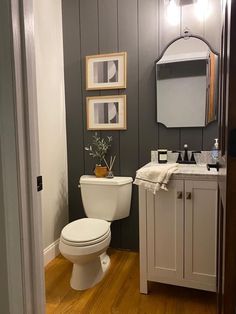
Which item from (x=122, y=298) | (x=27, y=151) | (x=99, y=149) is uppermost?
(x=27, y=151)

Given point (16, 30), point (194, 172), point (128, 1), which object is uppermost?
point (128, 1)

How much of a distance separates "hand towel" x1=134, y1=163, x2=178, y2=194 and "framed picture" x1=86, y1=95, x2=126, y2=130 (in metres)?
0.71

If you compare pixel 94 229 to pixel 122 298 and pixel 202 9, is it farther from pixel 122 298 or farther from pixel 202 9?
pixel 202 9

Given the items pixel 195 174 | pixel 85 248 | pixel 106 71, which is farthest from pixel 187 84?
pixel 85 248

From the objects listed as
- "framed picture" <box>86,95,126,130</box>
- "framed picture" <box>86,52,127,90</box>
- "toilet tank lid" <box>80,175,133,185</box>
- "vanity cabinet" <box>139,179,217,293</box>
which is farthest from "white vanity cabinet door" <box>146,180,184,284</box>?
"framed picture" <box>86,52,127,90</box>

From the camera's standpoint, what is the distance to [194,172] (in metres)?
1.74

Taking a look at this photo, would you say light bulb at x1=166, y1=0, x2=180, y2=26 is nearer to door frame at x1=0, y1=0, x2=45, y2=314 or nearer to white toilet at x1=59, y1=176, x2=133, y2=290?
white toilet at x1=59, y1=176, x2=133, y2=290

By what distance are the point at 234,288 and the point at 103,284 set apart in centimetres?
148

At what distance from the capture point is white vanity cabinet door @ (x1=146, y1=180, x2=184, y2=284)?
5.89 feet

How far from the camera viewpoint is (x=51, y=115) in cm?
236

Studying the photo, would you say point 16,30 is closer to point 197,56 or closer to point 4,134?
point 4,134

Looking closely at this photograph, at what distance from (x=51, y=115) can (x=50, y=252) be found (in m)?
1.18

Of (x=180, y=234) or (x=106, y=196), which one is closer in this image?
(x=180, y=234)

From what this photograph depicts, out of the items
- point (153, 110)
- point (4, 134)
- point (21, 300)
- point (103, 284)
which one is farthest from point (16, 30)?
point (103, 284)
